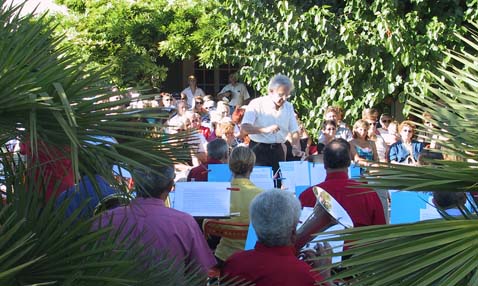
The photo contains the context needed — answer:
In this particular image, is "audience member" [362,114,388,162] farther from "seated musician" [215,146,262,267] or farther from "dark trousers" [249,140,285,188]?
"seated musician" [215,146,262,267]

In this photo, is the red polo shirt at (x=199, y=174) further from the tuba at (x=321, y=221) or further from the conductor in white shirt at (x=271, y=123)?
the tuba at (x=321, y=221)

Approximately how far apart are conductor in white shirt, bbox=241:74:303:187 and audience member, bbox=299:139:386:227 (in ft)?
12.6

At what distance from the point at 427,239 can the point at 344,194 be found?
8.83ft

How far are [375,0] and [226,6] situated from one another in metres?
2.53

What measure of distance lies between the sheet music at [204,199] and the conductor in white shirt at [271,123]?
3824 millimetres

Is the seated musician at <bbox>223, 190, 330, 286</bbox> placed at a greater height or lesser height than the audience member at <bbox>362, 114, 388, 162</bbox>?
lesser

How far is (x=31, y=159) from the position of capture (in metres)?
2.23

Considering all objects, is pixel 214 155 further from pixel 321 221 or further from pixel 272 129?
pixel 321 221

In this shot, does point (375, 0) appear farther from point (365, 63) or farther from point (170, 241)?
point (170, 241)

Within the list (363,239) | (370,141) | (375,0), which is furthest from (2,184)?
(375,0)

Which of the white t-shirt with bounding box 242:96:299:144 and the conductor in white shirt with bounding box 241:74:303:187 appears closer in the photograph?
the conductor in white shirt with bounding box 241:74:303:187

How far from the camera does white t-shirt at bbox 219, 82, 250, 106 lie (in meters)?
16.7

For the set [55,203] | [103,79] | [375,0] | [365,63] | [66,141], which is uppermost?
[375,0]

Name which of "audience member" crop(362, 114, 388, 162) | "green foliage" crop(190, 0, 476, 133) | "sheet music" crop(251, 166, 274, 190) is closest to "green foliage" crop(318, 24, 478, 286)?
"sheet music" crop(251, 166, 274, 190)
